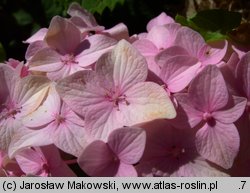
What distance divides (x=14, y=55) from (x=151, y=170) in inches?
31.8

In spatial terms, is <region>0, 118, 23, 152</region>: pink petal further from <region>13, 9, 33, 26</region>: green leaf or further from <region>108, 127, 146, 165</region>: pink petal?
<region>13, 9, 33, 26</region>: green leaf

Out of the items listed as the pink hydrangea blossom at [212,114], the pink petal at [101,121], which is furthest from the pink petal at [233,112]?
the pink petal at [101,121]

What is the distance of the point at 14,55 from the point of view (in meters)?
1.31

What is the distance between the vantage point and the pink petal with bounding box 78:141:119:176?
0.56 meters

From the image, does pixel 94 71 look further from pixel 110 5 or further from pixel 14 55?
pixel 14 55

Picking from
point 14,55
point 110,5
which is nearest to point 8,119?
point 110,5

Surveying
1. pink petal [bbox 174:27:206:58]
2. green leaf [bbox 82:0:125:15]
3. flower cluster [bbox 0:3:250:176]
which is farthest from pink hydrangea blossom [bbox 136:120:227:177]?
green leaf [bbox 82:0:125:15]

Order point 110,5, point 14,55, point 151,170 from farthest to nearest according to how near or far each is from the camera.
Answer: point 14,55, point 110,5, point 151,170

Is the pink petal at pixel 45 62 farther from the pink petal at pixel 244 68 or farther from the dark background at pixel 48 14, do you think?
the dark background at pixel 48 14

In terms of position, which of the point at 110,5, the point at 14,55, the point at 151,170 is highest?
the point at 151,170

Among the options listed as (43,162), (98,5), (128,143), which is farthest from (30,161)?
(98,5)

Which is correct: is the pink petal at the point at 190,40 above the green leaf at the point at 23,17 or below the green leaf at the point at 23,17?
above

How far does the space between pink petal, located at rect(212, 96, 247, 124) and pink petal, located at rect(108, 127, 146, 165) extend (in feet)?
0.30

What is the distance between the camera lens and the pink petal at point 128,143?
1.82 feet
